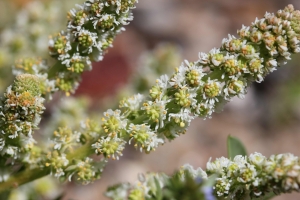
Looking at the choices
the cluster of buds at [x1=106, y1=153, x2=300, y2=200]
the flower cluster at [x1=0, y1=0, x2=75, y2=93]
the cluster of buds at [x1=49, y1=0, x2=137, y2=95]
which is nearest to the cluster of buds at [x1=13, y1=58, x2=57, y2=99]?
the cluster of buds at [x1=49, y1=0, x2=137, y2=95]

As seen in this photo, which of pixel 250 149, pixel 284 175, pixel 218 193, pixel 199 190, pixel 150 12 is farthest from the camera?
pixel 150 12

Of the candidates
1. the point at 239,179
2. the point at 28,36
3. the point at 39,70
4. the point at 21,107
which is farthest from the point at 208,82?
the point at 28,36

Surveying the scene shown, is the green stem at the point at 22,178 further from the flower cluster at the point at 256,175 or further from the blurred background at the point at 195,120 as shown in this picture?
the blurred background at the point at 195,120

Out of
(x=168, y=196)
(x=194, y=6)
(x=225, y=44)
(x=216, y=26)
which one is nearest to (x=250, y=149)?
(x=216, y=26)

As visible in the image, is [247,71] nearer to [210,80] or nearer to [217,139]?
[210,80]

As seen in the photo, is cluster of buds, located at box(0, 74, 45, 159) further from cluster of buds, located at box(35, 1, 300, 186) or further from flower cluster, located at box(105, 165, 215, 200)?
flower cluster, located at box(105, 165, 215, 200)

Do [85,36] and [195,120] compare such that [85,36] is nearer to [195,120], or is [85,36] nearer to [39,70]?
[39,70]
